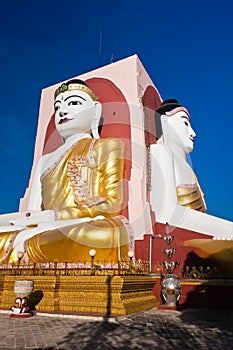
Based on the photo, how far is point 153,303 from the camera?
6586mm

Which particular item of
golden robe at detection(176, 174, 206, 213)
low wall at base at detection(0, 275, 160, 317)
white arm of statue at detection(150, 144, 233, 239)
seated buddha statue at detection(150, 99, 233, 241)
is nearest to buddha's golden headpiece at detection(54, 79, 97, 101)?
seated buddha statue at detection(150, 99, 233, 241)

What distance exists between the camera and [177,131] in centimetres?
1187

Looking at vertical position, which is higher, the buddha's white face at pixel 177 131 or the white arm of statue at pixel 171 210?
the buddha's white face at pixel 177 131

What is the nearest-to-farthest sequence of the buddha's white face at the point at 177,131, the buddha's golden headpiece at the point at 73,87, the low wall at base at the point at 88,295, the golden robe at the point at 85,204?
the low wall at base at the point at 88,295, the golden robe at the point at 85,204, the buddha's golden headpiece at the point at 73,87, the buddha's white face at the point at 177,131

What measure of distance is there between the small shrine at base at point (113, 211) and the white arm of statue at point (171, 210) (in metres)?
0.03

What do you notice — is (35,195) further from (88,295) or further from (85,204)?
(88,295)

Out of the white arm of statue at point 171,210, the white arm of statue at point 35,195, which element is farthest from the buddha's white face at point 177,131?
the white arm of statue at point 35,195

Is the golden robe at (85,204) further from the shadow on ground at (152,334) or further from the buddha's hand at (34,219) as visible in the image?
the shadow on ground at (152,334)

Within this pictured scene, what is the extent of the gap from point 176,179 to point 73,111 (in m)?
3.93

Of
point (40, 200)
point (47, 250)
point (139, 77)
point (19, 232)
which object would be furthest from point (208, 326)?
point (139, 77)

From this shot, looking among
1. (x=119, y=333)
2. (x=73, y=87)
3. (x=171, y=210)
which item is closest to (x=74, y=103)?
(x=73, y=87)

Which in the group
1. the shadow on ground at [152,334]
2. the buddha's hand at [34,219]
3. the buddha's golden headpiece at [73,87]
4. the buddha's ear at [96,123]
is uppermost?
the buddha's golden headpiece at [73,87]

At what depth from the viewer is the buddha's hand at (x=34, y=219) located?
877 centimetres

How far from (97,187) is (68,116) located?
248 cm
